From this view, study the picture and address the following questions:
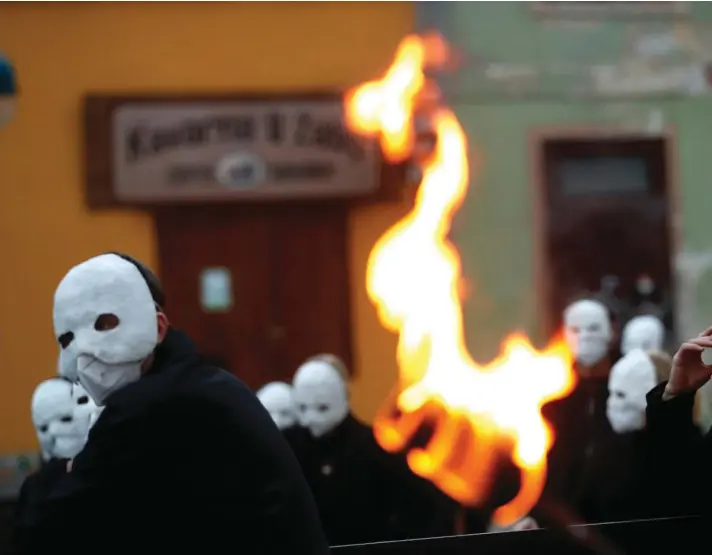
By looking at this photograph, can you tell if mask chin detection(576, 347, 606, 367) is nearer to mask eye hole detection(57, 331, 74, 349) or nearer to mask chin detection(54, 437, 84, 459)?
mask chin detection(54, 437, 84, 459)

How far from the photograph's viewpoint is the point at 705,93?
398 inches

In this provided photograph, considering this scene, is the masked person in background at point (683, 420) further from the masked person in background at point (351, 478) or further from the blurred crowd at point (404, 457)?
the masked person in background at point (351, 478)

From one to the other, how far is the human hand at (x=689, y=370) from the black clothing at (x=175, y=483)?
1.08 metres

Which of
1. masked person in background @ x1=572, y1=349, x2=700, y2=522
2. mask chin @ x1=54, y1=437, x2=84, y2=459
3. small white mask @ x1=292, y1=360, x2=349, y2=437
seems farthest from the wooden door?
mask chin @ x1=54, y1=437, x2=84, y2=459

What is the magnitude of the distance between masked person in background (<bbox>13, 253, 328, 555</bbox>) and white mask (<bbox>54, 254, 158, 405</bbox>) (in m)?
0.08

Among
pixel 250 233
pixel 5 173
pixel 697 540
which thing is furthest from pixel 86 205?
pixel 697 540

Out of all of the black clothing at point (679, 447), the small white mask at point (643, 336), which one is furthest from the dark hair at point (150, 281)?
the small white mask at point (643, 336)

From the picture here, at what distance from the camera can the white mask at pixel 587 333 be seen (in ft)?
21.3

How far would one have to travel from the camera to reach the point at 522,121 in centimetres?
991

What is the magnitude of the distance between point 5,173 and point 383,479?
510 cm

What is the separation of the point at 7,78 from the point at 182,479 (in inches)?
266

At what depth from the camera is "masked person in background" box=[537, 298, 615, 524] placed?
5.12m

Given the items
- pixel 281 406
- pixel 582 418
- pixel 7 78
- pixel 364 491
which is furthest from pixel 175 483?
pixel 7 78

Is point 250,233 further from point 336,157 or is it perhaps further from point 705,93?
point 705,93
